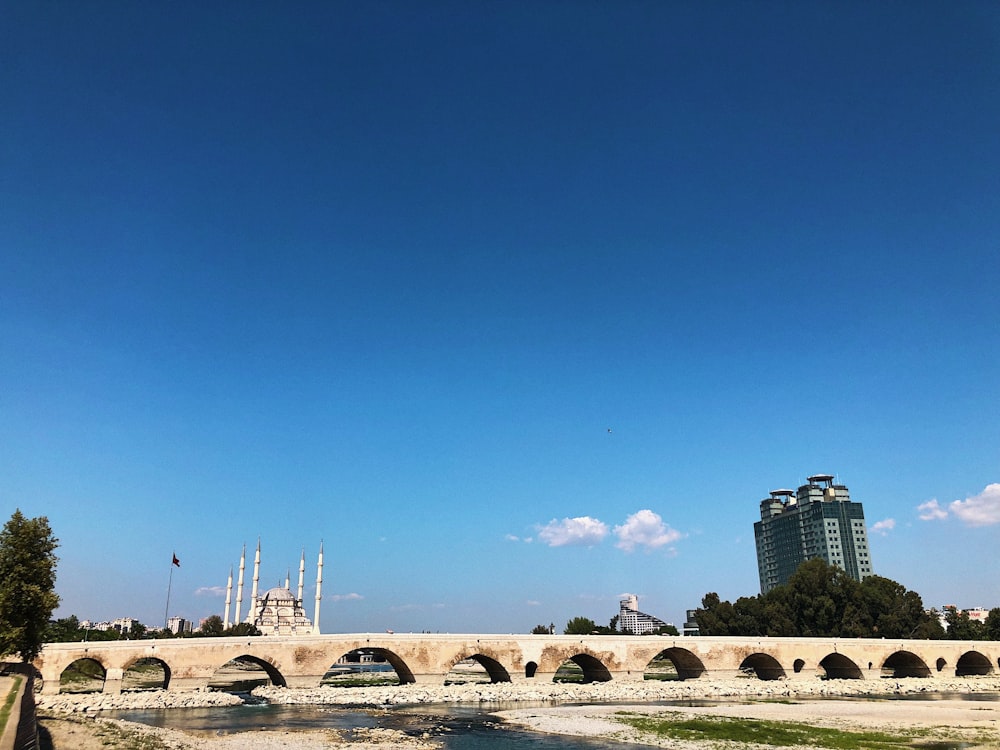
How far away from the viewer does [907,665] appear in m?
62.3

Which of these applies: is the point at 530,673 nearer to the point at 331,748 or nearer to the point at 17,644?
the point at 331,748

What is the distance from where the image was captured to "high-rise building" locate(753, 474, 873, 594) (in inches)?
6083

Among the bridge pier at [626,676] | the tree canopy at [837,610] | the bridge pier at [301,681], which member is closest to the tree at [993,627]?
the tree canopy at [837,610]

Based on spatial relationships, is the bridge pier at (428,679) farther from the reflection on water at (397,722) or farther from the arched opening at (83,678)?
the arched opening at (83,678)

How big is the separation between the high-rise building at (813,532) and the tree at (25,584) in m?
145

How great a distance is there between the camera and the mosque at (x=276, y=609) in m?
107

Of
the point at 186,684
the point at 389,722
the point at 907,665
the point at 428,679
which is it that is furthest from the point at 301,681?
Result: the point at 907,665

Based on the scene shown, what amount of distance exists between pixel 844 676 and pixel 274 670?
4749 centimetres

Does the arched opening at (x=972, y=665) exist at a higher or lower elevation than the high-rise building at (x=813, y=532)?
lower

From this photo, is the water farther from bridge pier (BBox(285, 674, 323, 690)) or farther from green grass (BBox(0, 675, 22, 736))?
green grass (BBox(0, 675, 22, 736))

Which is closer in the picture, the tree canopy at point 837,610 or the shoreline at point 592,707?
the shoreline at point 592,707

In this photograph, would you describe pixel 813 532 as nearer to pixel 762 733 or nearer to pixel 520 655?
pixel 520 655

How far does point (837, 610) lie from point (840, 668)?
1764cm

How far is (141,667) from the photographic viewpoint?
3108 inches
